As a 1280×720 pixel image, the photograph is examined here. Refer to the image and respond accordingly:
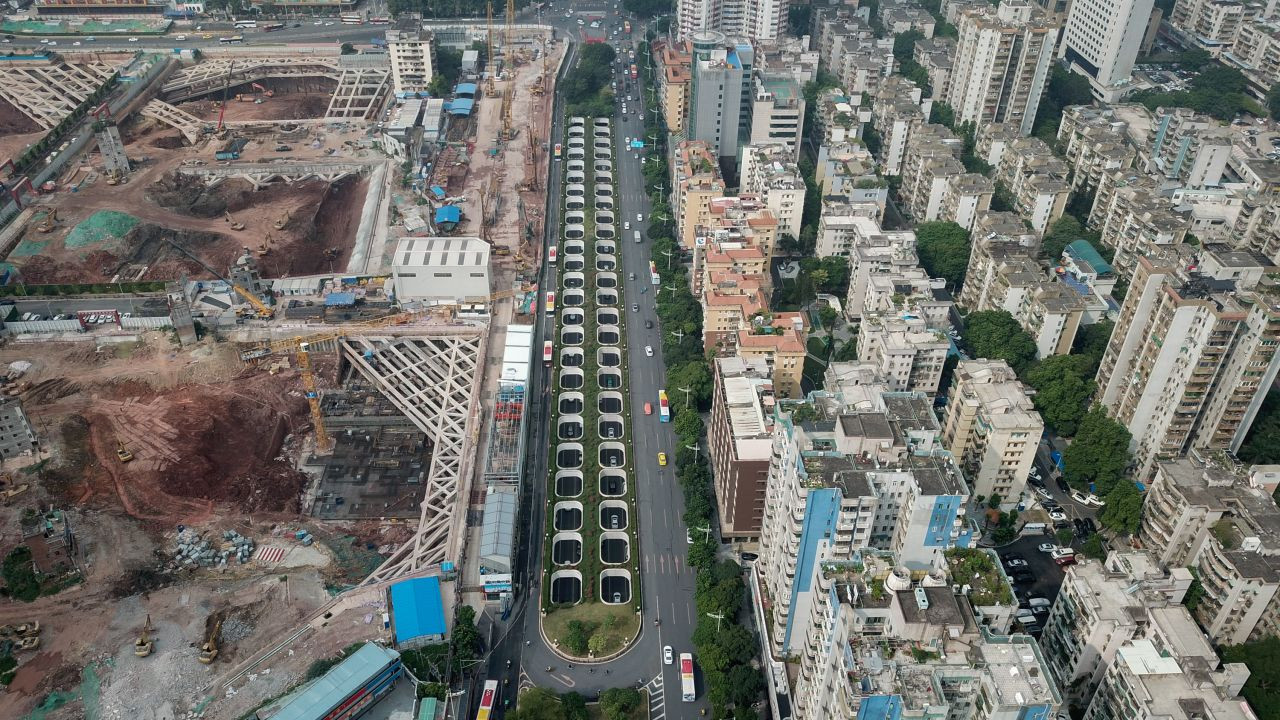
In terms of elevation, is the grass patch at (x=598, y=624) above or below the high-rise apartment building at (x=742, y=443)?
below

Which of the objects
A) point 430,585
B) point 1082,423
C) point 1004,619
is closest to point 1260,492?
point 1082,423

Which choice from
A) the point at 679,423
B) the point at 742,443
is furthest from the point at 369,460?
the point at 742,443

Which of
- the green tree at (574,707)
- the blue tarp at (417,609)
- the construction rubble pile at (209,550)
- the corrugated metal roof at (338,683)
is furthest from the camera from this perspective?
the construction rubble pile at (209,550)

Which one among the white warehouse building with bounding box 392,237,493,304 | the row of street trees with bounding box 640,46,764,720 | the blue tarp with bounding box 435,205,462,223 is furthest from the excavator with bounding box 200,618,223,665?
the blue tarp with bounding box 435,205,462,223

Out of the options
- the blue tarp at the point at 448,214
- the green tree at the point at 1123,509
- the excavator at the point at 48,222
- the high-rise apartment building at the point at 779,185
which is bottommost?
the excavator at the point at 48,222

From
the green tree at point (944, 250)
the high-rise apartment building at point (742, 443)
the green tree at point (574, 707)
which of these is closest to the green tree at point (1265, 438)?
the green tree at point (944, 250)

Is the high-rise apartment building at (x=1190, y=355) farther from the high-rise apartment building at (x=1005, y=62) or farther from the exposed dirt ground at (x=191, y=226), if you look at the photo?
the exposed dirt ground at (x=191, y=226)

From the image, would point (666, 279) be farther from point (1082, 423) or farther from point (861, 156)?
point (1082, 423)
